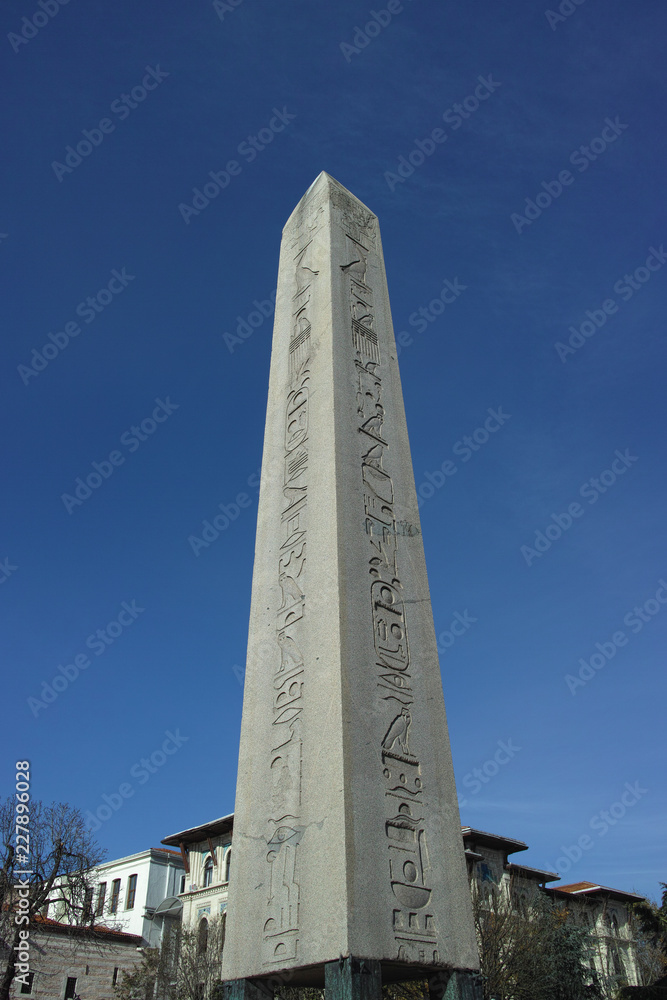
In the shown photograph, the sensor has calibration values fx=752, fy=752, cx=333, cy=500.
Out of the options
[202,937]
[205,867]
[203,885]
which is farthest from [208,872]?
[202,937]

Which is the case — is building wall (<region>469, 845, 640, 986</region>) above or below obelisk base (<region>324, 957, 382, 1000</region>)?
above

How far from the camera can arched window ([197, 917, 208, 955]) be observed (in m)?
22.6

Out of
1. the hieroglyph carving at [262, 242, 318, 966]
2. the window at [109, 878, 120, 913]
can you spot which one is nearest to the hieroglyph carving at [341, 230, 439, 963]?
the hieroglyph carving at [262, 242, 318, 966]

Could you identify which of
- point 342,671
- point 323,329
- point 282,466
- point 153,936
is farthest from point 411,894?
point 153,936

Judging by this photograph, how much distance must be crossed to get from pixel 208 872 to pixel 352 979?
2727cm

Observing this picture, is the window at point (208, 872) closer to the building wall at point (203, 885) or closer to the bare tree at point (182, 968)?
the building wall at point (203, 885)

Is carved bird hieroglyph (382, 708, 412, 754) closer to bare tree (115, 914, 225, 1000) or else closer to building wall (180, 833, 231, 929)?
bare tree (115, 914, 225, 1000)

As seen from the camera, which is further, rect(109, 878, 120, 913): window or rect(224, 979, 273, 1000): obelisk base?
rect(109, 878, 120, 913): window

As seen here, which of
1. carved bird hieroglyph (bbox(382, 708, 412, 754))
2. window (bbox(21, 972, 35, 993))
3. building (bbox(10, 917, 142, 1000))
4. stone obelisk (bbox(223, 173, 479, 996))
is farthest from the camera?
building (bbox(10, 917, 142, 1000))

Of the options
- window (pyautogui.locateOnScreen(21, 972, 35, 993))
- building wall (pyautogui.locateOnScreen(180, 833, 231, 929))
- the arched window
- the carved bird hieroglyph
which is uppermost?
building wall (pyautogui.locateOnScreen(180, 833, 231, 929))

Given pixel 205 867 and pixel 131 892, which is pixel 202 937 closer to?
pixel 205 867

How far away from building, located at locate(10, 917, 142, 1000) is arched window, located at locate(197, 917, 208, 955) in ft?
11.0

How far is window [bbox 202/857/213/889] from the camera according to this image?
90.0 ft

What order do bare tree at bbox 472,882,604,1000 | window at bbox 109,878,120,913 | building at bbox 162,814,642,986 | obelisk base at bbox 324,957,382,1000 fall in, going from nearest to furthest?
1. obelisk base at bbox 324,957,382,1000
2. bare tree at bbox 472,882,604,1000
3. building at bbox 162,814,642,986
4. window at bbox 109,878,120,913
